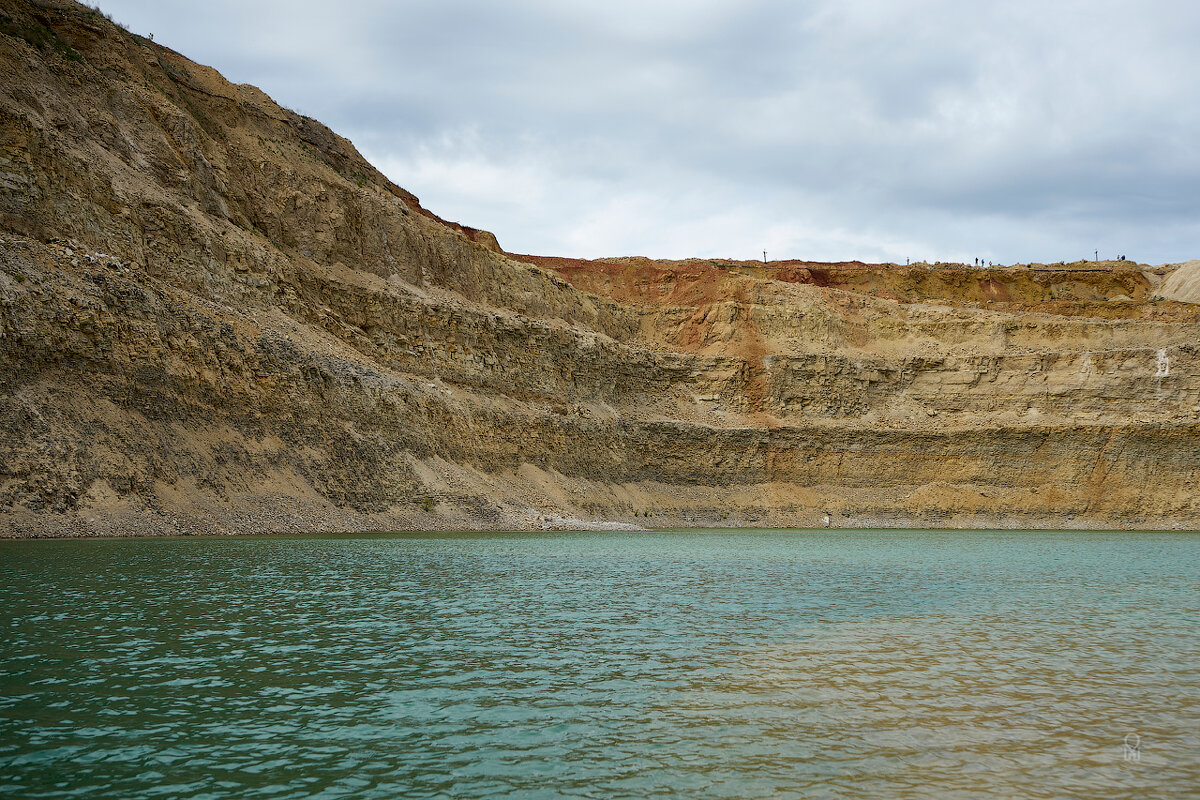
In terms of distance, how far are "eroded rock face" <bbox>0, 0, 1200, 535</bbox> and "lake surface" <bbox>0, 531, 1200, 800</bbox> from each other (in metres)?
11.8

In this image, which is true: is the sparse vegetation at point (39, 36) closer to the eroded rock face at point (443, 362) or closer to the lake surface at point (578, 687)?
the eroded rock face at point (443, 362)

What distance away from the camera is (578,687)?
9.02m

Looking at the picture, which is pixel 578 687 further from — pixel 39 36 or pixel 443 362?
pixel 39 36

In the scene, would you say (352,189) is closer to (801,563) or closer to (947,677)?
(801,563)

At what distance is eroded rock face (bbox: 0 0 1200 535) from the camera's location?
28.4 meters

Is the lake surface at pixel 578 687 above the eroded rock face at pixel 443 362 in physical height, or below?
below

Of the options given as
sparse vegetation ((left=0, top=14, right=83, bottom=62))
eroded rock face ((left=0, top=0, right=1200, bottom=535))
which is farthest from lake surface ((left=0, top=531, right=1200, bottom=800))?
sparse vegetation ((left=0, top=14, right=83, bottom=62))

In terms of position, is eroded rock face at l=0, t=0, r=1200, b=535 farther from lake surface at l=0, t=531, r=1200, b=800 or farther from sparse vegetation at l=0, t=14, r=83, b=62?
lake surface at l=0, t=531, r=1200, b=800

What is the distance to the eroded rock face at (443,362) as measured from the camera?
93.0 ft

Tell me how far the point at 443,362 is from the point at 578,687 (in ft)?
121

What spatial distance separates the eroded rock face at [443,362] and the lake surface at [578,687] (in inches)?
464

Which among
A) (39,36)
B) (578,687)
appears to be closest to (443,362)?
(39,36)

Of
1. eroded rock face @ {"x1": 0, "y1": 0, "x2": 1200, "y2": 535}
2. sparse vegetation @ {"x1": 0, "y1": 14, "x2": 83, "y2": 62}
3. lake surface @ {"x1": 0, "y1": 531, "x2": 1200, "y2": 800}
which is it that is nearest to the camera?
lake surface @ {"x1": 0, "y1": 531, "x2": 1200, "y2": 800}

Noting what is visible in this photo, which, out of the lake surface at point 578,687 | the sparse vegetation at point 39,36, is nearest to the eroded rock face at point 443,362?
the sparse vegetation at point 39,36
